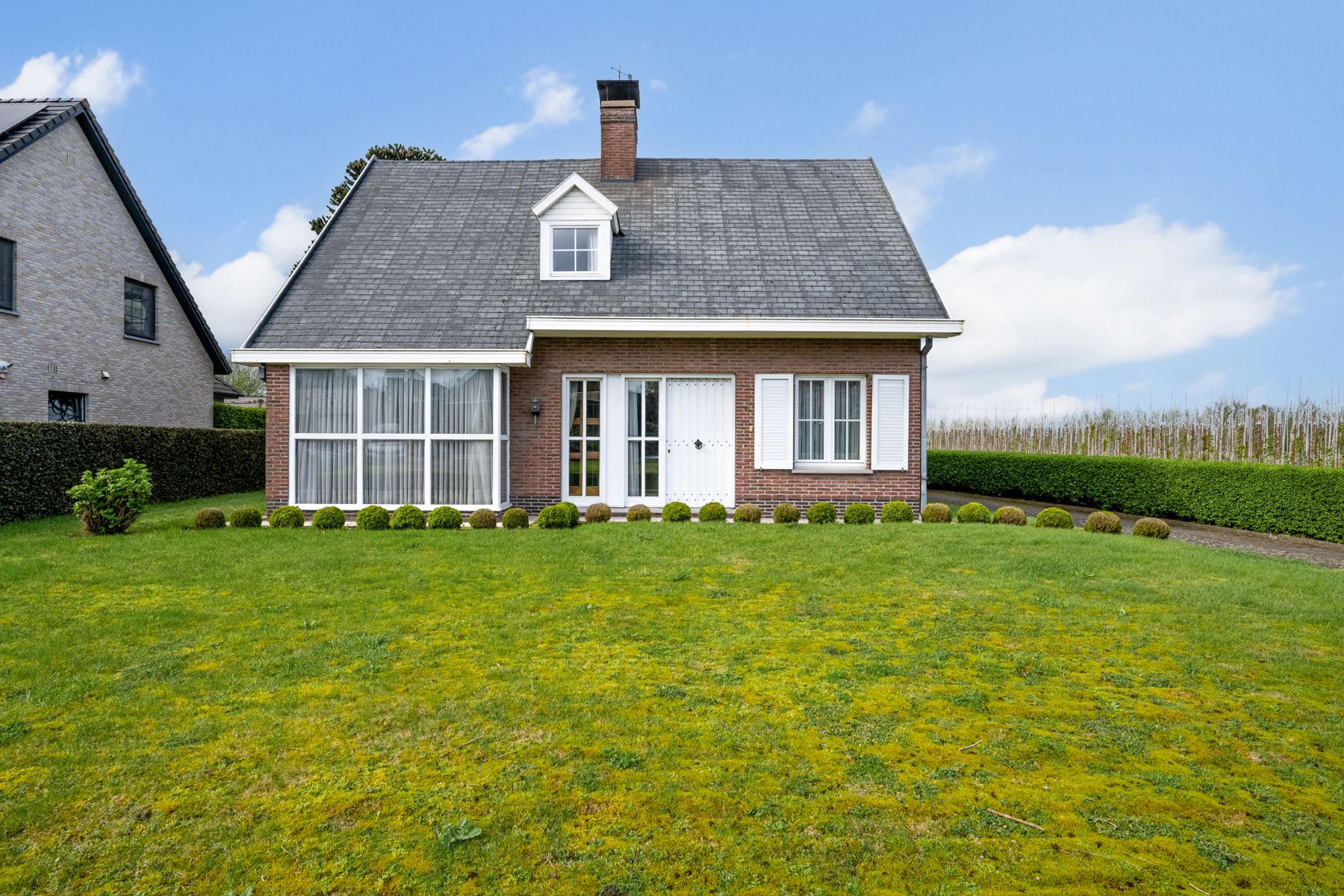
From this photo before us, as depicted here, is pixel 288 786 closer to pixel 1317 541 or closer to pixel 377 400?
pixel 377 400

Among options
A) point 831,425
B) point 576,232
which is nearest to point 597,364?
point 576,232

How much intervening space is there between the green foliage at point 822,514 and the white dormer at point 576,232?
5407 millimetres

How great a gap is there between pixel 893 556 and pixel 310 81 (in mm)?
11196

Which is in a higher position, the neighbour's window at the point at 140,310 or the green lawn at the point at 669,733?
the neighbour's window at the point at 140,310

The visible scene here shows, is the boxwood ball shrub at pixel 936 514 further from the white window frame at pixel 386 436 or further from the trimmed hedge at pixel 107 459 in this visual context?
the trimmed hedge at pixel 107 459

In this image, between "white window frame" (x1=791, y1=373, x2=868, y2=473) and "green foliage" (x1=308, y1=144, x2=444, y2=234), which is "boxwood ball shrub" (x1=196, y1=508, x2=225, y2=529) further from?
"green foliage" (x1=308, y1=144, x2=444, y2=234)

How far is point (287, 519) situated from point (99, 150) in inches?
474

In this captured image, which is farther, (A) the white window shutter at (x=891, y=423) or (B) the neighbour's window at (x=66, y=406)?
(B) the neighbour's window at (x=66, y=406)

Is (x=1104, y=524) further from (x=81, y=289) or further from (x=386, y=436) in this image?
(x=81, y=289)

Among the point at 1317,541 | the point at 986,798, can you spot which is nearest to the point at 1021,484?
the point at 1317,541

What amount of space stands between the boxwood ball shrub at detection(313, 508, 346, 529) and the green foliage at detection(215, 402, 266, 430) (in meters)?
13.5

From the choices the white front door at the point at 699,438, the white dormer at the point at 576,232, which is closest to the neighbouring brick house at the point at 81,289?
the white dormer at the point at 576,232

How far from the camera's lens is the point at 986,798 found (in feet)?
10.3

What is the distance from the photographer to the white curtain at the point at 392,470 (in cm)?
1161
